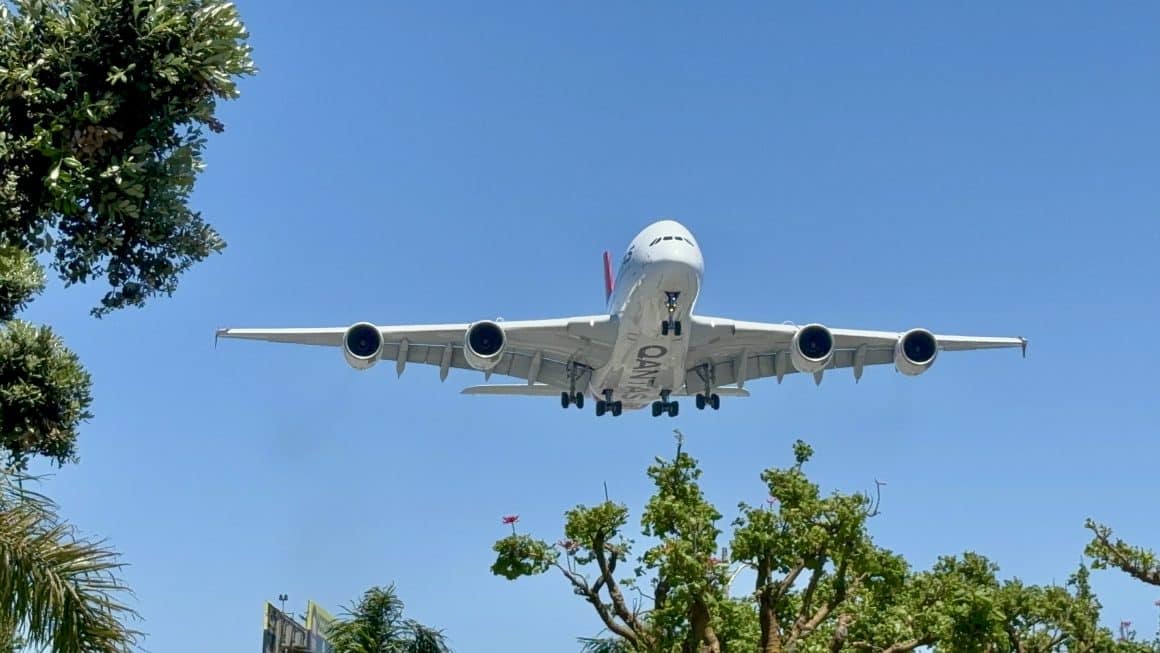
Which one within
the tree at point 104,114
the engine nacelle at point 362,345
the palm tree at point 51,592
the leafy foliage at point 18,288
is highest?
the engine nacelle at point 362,345

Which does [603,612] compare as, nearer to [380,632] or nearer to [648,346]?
[380,632]

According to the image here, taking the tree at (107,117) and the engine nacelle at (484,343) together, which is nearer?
the tree at (107,117)

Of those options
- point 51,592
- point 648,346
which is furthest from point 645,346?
point 51,592

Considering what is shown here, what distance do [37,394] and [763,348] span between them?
23.6 metres

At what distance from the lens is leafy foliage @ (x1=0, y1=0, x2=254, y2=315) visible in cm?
899

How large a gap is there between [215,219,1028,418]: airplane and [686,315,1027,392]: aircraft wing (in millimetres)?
31

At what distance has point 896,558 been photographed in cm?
1561

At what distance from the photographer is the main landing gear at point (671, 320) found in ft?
99.1

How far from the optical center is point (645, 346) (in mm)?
31656

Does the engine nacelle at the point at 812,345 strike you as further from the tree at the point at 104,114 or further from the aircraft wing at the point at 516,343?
the tree at the point at 104,114

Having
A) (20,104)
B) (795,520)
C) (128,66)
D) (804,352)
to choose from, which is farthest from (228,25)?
(804,352)

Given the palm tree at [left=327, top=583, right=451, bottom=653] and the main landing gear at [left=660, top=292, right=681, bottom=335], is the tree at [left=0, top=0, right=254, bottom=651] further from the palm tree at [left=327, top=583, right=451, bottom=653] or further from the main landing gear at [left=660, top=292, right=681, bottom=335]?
the main landing gear at [left=660, top=292, right=681, bottom=335]

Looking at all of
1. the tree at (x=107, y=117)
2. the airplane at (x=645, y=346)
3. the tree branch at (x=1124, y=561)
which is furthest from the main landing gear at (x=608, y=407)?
the tree at (x=107, y=117)

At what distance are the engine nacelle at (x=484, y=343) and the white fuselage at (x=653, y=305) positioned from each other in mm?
3248
